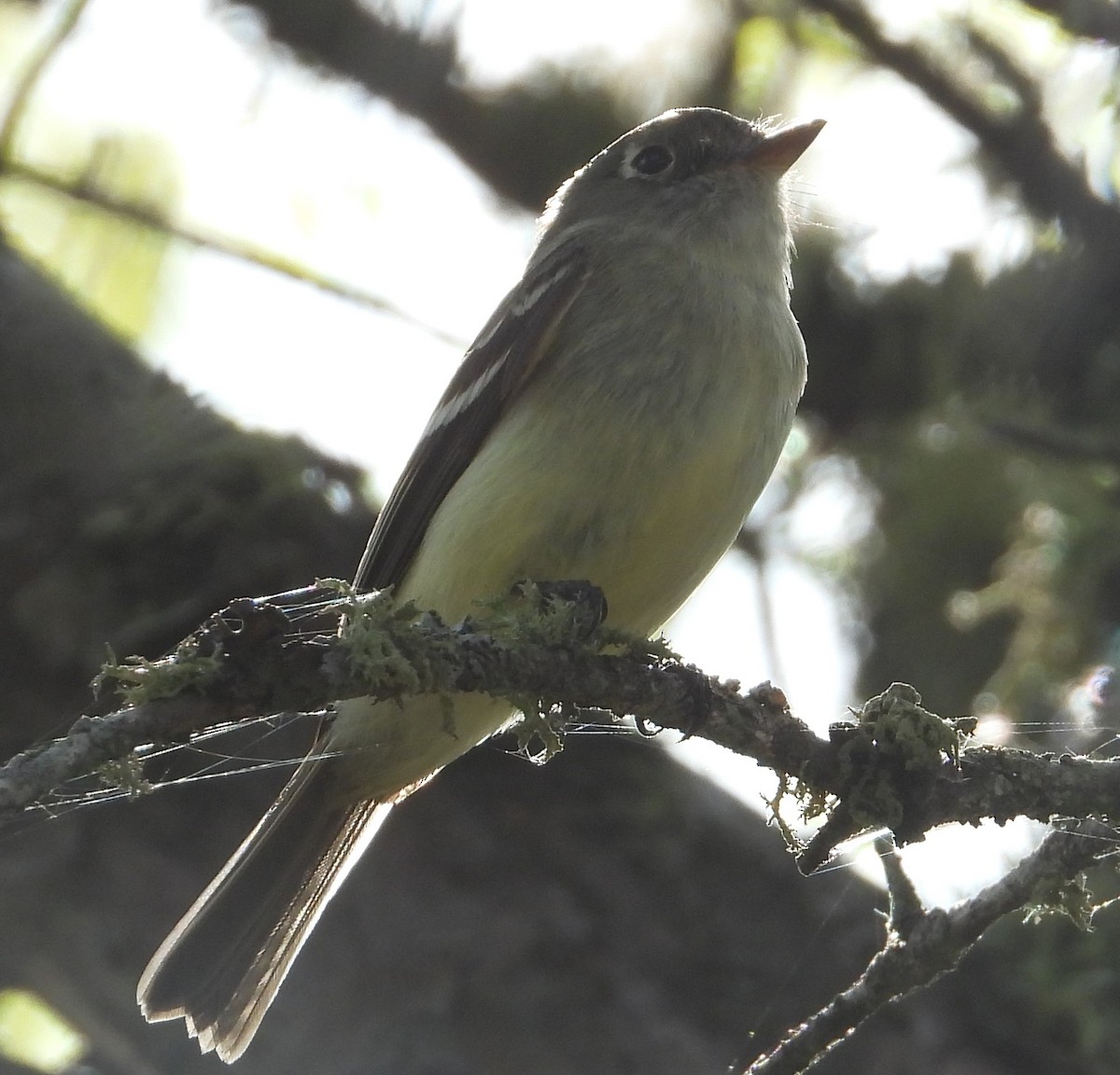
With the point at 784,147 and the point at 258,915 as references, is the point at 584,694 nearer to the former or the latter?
the point at 258,915

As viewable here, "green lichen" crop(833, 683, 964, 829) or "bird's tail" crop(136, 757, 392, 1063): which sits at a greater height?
"green lichen" crop(833, 683, 964, 829)

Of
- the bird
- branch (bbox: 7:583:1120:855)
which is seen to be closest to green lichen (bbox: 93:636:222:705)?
branch (bbox: 7:583:1120:855)

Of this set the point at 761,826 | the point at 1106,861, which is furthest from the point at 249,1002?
the point at 1106,861

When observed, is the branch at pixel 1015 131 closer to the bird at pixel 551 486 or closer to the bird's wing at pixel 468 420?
the bird at pixel 551 486

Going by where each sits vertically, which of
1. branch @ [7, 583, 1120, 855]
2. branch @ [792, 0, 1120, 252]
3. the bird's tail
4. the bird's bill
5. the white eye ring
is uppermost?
branch @ [792, 0, 1120, 252]

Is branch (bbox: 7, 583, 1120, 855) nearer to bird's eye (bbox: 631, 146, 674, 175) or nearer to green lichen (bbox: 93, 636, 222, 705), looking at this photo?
green lichen (bbox: 93, 636, 222, 705)

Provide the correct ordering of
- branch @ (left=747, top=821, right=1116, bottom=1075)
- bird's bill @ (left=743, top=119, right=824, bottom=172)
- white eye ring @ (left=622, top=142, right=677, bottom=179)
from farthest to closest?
white eye ring @ (left=622, top=142, right=677, bottom=179) < bird's bill @ (left=743, top=119, right=824, bottom=172) < branch @ (left=747, top=821, right=1116, bottom=1075)
